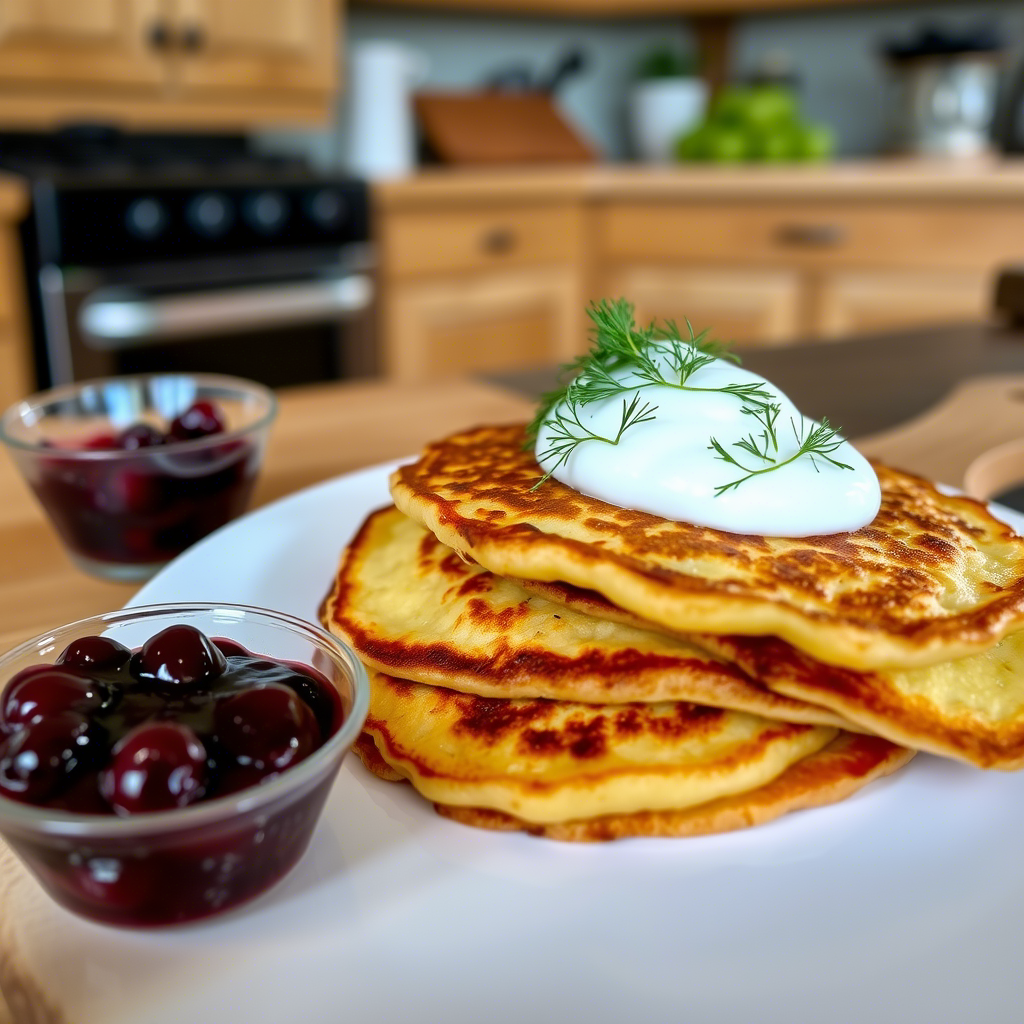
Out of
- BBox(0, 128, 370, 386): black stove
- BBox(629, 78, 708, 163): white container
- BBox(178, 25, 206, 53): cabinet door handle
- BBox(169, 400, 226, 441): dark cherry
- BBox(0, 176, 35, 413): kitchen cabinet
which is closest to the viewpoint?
BBox(169, 400, 226, 441): dark cherry

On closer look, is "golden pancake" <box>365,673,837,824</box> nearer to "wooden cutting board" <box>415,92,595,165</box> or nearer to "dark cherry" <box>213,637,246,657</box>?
"dark cherry" <box>213,637,246,657</box>

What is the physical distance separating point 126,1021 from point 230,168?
11.9 feet

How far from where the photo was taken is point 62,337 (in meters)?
2.94

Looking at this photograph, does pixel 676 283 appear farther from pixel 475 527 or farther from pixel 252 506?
pixel 475 527

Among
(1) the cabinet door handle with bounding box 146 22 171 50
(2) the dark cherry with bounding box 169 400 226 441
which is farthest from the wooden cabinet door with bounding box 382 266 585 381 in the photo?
(2) the dark cherry with bounding box 169 400 226 441

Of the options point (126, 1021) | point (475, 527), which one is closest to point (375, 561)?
point (475, 527)

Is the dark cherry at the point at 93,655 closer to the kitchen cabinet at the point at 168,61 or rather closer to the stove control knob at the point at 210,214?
the stove control knob at the point at 210,214

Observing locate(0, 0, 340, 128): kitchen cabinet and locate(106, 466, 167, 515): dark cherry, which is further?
locate(0, 0, 340, 128): kitchen cabinet

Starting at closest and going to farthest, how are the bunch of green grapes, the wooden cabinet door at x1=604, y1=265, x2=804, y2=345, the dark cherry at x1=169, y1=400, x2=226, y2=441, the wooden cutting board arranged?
the dark cherry at x1=169, y1=400, x2=226, y2=441
the wooden cabinet door at x1=604, y1=265, x2=804, y2=345
the bunch of green grapes
the wooden cutting board

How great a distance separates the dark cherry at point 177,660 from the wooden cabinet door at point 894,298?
3370mm

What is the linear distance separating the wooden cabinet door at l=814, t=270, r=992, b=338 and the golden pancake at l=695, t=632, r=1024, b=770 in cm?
313

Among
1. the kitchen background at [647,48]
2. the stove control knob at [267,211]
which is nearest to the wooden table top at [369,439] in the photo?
Result: the stove control knob at [267,211]

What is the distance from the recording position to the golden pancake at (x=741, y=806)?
67cm

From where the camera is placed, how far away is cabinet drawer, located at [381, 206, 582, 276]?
367 centimetres
